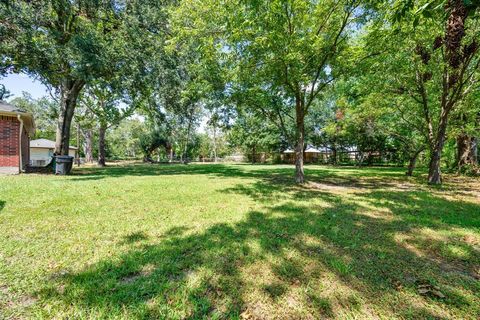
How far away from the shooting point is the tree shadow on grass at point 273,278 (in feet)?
6.13

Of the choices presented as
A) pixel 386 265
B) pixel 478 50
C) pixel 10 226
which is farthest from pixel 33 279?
pixel 478 50

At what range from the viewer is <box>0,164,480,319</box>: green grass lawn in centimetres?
188

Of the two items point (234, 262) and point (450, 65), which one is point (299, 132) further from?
point (234, 262)

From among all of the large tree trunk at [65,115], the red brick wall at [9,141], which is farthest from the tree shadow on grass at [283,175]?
the red brick wall at [9,141]

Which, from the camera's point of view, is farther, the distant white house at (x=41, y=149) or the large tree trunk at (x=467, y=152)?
the distant white house at (x=41, y=149)

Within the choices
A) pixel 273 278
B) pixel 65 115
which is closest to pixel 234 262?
pixel 273 278

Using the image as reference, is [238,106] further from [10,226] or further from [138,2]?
[10,226]

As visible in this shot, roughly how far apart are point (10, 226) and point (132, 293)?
10.3ft

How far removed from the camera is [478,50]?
7.70 metres

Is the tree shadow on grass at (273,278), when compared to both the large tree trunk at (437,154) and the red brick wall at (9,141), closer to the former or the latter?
the large tree trunk at (437,154)

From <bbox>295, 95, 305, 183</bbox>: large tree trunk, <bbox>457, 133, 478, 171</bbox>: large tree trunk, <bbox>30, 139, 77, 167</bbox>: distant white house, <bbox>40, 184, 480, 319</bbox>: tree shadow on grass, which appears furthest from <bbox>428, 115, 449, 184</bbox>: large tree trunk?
<bbox>30, 139, 77, 167</bbox>: distant white house

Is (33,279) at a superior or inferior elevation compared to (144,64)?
inferior

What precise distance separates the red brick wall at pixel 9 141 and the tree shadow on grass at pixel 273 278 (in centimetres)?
1357

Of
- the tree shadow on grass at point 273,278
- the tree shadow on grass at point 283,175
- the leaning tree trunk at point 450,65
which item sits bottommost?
the tree shadow on grass at point 273,278
